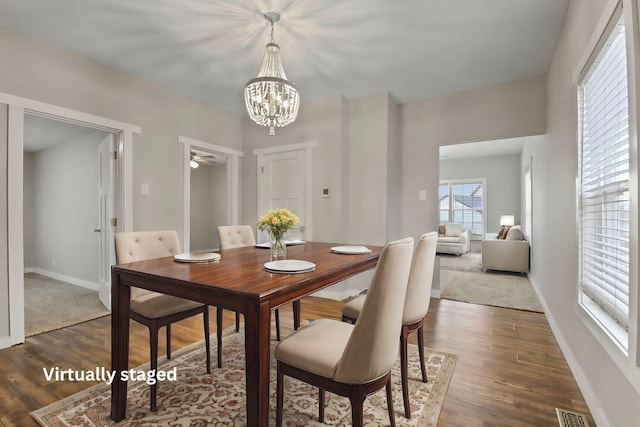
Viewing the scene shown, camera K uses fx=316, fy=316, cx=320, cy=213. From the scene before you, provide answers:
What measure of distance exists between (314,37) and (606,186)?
87.3 inches

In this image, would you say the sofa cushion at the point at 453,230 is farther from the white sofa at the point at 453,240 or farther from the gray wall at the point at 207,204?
the gray wall at the point at 207,204

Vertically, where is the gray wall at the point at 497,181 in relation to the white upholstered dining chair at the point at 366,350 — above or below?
above

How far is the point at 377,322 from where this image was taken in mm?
1131

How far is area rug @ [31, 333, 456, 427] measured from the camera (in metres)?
1.57

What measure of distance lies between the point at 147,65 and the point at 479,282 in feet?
16.3

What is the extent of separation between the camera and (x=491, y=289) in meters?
4.25

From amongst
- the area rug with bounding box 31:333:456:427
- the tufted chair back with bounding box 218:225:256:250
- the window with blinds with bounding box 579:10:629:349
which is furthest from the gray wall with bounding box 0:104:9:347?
the window with blinds with bounding box 579:10:629:349

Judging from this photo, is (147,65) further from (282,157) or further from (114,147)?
(282,157)

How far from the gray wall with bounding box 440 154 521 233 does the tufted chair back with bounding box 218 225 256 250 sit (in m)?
7.19

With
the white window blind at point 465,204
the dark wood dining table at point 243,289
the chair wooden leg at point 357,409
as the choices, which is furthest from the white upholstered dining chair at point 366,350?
the white window blind at point 465,204

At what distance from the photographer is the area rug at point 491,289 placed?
3.63 metres

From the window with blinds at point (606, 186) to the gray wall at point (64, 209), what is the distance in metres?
5.01

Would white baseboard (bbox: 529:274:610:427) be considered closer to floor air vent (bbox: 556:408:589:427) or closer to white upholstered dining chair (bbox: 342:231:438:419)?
floor air vent (bbox: 556:408:589:427)

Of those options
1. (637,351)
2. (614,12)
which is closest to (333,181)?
(614,12)
